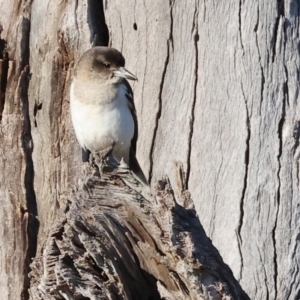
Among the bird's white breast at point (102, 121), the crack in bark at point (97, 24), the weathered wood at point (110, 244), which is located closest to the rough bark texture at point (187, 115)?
the crack in bark at point (97, 24)

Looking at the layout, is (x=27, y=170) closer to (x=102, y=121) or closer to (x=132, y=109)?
(x=102, y=121)

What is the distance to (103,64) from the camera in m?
6.36

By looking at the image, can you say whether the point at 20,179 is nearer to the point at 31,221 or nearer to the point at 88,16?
the point at 31,221

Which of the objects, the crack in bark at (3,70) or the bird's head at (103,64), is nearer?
the bird's head at (103,64)

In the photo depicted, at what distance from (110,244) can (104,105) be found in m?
2.05

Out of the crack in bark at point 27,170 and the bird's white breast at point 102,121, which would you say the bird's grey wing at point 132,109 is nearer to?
the bird's white breast at point 102,121

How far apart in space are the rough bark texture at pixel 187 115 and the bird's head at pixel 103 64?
83 mm

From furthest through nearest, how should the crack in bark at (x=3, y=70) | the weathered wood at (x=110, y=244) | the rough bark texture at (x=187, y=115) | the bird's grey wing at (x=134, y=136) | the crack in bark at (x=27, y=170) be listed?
the crack in bark at (x=3, y=70), the crack in bark at (x=27, y=170), the bird's grey wing at (x=134, y=136), the rough bark texture at (x=187, y=115), the weathered wood at (x=110, y=244)

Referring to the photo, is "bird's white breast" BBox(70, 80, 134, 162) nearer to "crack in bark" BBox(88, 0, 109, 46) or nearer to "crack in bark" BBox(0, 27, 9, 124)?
"crack in bark" BBox(88, 0, 109, 46)

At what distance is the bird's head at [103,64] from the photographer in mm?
6082

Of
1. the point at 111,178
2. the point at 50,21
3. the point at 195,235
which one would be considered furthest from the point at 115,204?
the point at 50,21

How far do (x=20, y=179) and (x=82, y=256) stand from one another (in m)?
1.59

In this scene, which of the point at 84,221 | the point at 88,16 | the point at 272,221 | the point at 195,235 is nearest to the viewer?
the point at 195,235

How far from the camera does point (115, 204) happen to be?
470 cm
